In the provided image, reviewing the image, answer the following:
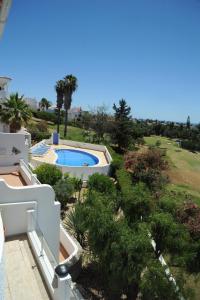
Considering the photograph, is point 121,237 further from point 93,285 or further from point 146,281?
point 93,285

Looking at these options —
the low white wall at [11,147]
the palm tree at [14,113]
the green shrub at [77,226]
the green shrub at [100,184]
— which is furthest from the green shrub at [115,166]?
the low white wall at [11,147]

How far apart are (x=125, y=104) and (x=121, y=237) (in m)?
45.9

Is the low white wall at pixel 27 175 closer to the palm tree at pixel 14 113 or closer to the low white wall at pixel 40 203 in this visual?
the low white wall at pixel 40 203

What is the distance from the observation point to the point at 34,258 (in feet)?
25.3

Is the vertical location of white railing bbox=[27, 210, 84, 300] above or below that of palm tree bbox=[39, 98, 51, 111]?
below

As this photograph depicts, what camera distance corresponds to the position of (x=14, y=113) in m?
20.2

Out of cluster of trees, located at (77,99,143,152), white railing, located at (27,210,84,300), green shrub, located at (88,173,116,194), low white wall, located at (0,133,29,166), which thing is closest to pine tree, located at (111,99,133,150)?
cluster of trees, located at (77,99,143,152)

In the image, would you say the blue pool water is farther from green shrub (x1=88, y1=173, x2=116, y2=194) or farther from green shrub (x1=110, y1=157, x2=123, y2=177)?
green shrub (x1=88, y1=173, x2=116, y2=194)

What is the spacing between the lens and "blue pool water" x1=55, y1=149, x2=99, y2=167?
3165 cm

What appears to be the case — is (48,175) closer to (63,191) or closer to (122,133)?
(63,191)

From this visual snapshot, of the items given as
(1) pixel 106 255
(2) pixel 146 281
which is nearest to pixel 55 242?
(1) pixel 106 255

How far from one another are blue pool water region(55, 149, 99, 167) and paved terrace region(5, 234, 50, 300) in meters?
22.8

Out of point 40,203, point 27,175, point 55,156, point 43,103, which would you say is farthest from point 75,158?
point 43,103

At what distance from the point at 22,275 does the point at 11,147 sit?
8.20m
